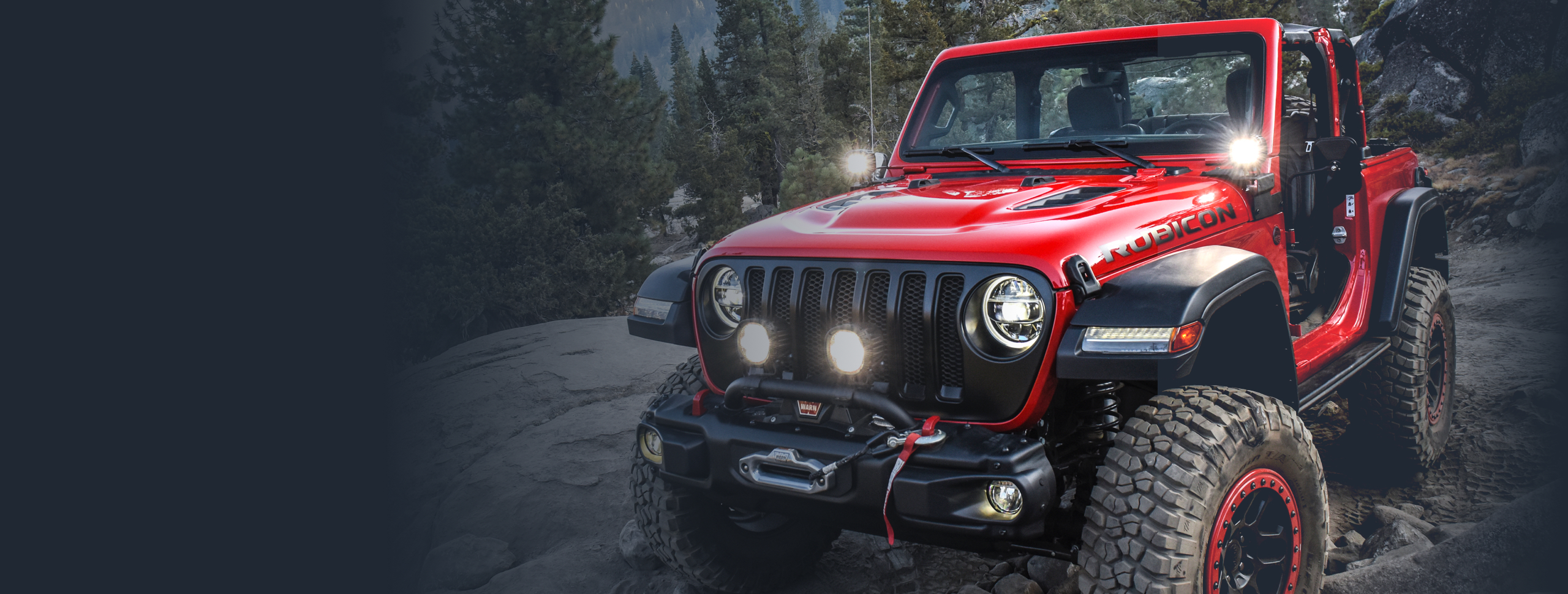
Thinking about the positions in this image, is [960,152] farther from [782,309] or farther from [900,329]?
[900,329]

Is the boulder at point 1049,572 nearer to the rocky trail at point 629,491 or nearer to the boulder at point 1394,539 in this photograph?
the rocky trail at point 629,491

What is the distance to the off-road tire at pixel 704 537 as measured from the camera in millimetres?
3588

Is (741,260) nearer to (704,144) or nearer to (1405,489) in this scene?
(1405,489)

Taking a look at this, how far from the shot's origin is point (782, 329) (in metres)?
3.12

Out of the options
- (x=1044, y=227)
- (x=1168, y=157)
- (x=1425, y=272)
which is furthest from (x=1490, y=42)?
(x=1044, y=227)

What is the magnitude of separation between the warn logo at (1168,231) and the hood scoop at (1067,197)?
0.25 metres

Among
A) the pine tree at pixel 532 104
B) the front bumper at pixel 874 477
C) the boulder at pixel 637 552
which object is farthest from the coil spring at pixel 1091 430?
the pine tree at pixel 532 104

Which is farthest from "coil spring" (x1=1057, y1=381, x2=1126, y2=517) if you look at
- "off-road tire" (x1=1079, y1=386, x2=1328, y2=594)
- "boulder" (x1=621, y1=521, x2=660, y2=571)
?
"boulder" (x1=621, y1=521, x2=660, y2=571)

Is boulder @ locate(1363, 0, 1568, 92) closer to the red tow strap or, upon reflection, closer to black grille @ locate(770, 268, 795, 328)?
black grille @ locate(770, 268, 795, 328)

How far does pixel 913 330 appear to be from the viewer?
282cm

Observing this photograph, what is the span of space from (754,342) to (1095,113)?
2.08 m

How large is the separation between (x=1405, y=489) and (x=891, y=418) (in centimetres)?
370

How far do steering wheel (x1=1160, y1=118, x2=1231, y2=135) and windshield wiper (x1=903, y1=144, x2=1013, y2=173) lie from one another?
27.6 inches

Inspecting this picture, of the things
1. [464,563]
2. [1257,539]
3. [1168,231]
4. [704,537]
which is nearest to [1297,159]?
[1168,231]
